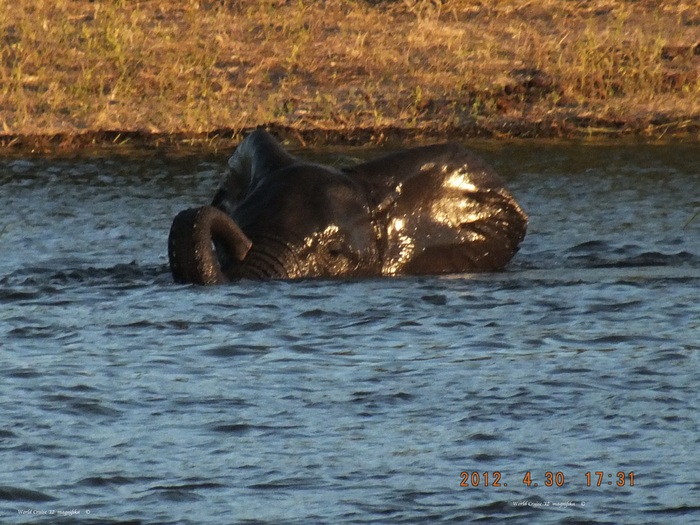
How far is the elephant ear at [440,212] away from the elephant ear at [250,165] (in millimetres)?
421

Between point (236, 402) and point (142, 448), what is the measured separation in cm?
67

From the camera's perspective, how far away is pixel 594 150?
15062 millimetres

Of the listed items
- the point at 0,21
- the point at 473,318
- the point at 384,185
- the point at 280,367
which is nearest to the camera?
the point at 280,367

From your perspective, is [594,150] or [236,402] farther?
[594,150]

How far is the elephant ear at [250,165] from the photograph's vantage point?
9.89m

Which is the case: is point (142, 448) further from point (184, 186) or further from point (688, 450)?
point (184, 186)

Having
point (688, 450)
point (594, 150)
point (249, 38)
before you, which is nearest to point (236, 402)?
point (688, 450)

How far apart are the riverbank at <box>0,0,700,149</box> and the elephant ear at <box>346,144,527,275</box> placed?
528 cm

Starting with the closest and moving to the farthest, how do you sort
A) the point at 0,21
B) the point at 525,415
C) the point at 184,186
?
1. the point at 525,415
2. the point at 184,186
3. the point at 0,21

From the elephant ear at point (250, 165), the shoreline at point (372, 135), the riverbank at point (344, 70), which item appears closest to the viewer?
the elephant ear at point (250, 165)
